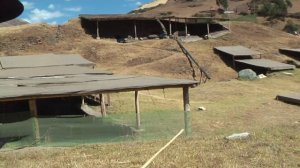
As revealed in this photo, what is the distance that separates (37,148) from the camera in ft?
48.3

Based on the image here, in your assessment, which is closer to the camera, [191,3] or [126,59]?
[126,59]

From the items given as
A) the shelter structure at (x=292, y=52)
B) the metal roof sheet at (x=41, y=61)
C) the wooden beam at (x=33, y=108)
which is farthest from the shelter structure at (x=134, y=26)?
the wooden beam at (x=33, y=108)

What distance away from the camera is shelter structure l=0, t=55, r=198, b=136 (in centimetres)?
1573

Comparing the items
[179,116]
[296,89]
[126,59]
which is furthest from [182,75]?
[179,116]

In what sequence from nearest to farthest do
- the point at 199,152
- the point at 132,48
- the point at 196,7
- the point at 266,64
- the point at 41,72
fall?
1. the point at 199,152
2. the point at 41,72
3. the point at 266,64
4. the point at 132,48
5. the point at 196,7

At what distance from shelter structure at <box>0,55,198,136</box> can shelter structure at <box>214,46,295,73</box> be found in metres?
15.8

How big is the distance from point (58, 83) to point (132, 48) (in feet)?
86.4

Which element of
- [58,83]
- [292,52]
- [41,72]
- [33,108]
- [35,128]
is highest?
[58,83]

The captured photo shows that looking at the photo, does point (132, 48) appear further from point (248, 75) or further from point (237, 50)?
point (248, 75)

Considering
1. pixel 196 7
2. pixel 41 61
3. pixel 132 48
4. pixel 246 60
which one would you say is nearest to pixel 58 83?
pixel 41 61

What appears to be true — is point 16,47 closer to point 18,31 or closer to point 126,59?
point 18,31

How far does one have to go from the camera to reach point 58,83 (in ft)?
61.2

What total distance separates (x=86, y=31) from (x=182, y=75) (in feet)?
48.3

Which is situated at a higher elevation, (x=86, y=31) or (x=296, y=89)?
(x=86, y=31)
